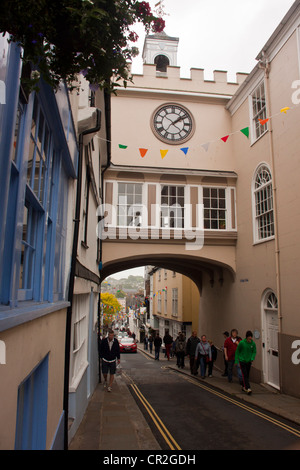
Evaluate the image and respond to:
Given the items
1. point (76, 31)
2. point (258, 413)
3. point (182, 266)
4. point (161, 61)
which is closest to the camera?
point (76, 31)

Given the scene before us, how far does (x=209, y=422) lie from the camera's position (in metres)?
7.14

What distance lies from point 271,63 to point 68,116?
992 centimetres

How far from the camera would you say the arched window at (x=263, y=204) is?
1199 cm

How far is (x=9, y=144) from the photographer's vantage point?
2.19 metres

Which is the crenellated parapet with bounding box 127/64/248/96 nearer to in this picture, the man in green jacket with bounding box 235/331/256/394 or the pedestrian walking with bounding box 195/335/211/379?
the pedestrian walking with bounding box 195/335/211/379

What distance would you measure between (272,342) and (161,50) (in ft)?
69.1

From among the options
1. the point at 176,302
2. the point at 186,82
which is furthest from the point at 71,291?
the point at 176,302

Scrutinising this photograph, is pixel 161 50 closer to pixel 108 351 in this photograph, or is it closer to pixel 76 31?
pixel 108 351

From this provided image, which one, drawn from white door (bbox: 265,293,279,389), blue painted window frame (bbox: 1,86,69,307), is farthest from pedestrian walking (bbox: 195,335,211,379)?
blue painted window frame (bbox: 1,86,69,307)

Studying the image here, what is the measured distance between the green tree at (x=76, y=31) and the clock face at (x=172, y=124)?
44.0 ft

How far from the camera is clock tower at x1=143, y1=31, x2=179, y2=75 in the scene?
80.2 feet

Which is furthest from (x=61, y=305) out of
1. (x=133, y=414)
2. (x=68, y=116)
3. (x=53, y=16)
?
(x=133, y=414)

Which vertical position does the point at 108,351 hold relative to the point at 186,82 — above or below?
below

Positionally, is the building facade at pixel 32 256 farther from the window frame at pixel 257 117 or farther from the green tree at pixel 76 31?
the window frame at pixel 257 117
